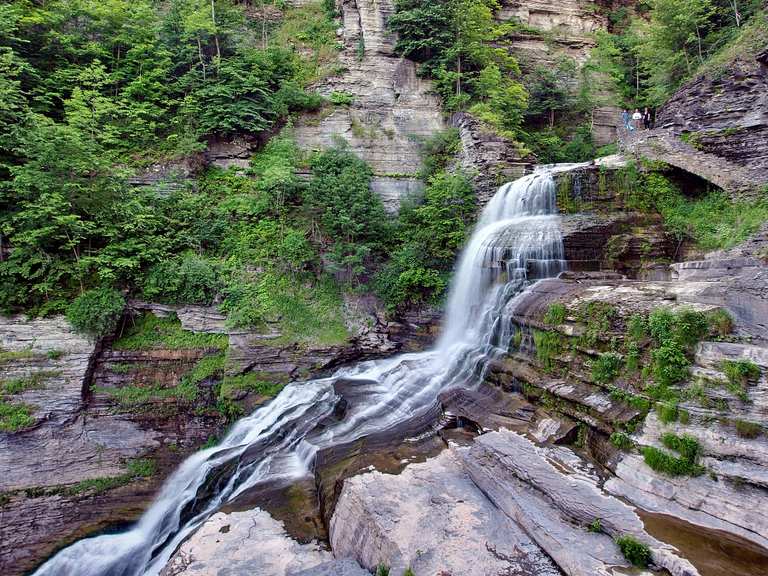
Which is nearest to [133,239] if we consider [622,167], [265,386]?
[265,386]

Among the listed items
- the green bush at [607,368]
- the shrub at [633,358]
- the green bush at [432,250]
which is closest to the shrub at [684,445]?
the shrub at [633,358]

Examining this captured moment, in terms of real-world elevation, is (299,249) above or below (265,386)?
above

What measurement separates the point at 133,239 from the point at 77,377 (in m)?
3.73

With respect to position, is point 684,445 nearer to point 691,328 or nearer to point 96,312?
point 691,328

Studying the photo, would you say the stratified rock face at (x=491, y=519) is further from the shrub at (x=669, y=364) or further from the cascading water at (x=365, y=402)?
the cascading water at (x=365, y=402)

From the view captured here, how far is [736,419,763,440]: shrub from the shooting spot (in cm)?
421

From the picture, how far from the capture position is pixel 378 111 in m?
16.3

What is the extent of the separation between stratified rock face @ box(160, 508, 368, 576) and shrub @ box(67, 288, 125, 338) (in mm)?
6583

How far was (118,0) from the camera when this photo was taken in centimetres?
1353

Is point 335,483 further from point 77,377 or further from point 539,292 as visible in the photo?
point 77,377

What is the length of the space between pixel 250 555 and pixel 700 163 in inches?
557

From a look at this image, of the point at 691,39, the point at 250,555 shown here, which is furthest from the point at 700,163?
the point at 250,555

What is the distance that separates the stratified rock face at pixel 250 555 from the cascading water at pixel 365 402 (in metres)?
1.42

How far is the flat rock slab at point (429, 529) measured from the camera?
375 centimetres
